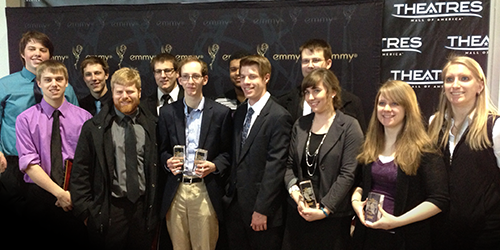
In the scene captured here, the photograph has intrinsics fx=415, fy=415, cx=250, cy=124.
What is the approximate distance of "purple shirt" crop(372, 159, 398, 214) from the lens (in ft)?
8.80

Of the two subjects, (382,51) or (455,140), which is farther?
(382,51)

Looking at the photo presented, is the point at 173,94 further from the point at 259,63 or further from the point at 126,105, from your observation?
the point at 259,63

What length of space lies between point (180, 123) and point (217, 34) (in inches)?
73.5

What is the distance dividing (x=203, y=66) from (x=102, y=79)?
145 cm

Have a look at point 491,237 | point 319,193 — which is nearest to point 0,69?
point 319,193

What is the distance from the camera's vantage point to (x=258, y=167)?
3.19 meters

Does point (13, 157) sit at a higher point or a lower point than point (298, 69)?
lower

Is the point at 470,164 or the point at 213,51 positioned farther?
the point at 213,51

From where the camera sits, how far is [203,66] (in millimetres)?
3467

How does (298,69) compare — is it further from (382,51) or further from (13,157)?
(13,157)

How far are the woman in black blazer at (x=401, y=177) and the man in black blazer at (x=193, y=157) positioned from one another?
1.14 m

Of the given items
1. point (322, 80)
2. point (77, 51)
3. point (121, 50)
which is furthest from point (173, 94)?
point (77, 51)

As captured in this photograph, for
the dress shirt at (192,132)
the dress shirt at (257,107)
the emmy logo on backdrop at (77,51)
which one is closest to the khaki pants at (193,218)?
the dress shirt at (192,132)

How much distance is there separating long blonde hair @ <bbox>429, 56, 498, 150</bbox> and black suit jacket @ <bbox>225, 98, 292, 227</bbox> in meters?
1.05
